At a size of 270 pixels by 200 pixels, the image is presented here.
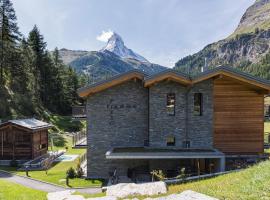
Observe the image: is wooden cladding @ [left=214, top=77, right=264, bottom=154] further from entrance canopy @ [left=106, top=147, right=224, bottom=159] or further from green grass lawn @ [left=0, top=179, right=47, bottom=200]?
green grass lawn @ [left=0, top=179, right=47, bottom=200]

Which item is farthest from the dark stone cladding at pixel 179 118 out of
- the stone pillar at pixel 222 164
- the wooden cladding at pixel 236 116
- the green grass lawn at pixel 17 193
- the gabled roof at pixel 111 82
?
the green grass lawn at pixel 17 193

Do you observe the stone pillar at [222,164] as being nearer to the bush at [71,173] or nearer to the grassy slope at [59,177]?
the grassy slope at [59,177]

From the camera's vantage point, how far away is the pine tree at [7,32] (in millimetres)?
46812

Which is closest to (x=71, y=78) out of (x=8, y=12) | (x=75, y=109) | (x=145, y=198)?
(x=8, y=12)

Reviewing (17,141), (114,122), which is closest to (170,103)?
(114,122)

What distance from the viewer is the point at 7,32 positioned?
1906 inches

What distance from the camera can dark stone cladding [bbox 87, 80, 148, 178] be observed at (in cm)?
2106

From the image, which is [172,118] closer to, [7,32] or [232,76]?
[232,76]

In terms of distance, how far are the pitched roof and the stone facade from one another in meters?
0.67

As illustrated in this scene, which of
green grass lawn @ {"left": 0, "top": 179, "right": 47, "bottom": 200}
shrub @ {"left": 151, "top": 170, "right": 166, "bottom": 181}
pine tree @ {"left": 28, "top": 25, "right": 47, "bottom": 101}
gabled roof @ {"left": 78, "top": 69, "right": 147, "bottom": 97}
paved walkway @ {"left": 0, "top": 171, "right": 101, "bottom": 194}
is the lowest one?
paved walkway @ {"left": 0, "top": 171, "right": 101, "bottom": 194}

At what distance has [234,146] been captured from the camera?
2078 cm

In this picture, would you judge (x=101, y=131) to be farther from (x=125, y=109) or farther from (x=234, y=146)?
(x=234, y=146)

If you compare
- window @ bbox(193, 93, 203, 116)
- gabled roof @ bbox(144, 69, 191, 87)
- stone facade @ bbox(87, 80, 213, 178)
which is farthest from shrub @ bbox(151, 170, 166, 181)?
gabled roof @ bbox(144, 69, 191, 87)

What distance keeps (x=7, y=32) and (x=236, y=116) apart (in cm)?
4147
